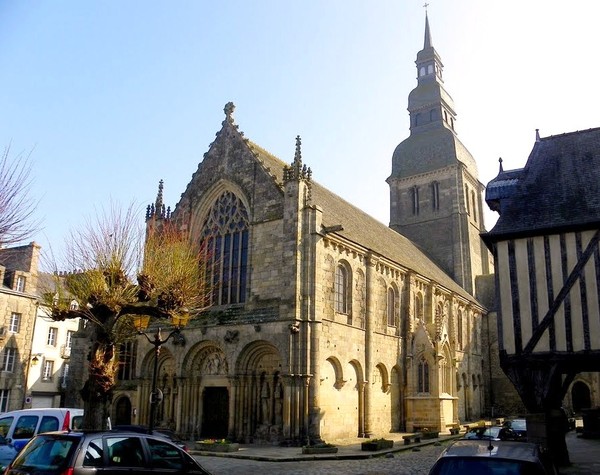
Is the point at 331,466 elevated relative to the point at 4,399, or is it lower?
lower

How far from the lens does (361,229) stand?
28062mm

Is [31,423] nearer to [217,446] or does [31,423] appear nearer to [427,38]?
[217,446]

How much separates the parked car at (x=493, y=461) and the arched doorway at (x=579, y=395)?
34.3 m

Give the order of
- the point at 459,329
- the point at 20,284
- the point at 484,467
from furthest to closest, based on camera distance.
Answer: the point at 459,329 → the point at 20,284 → the point at 484,467

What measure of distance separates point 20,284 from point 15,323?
7.49ft

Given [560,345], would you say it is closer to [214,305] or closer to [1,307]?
[214,305]

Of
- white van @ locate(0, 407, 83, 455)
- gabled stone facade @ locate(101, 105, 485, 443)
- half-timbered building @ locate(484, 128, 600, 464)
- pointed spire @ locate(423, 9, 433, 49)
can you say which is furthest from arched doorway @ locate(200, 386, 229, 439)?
pointed spire @ locate(423, 9, 433, 49)

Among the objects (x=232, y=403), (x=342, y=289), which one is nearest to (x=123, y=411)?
(x=232, y=403)

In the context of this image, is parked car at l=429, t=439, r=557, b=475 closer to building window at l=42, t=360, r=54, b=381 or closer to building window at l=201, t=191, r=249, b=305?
building window at l=201, t=191, r=249, b=305

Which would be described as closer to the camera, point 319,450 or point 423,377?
point 319,450

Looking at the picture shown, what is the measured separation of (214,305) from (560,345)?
14316mm

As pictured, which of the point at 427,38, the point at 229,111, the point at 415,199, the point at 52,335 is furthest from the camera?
the point at 427,38

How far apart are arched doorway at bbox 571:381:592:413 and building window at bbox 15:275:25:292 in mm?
35149

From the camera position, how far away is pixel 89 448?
7355 millimetres
